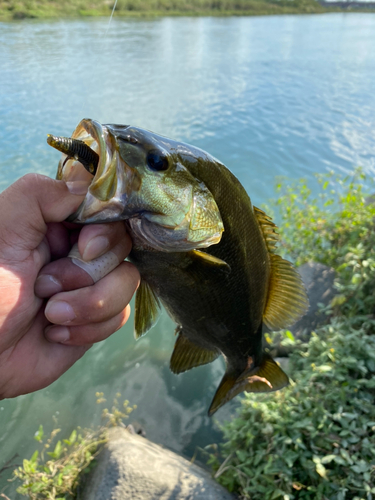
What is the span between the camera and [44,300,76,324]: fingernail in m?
1.25

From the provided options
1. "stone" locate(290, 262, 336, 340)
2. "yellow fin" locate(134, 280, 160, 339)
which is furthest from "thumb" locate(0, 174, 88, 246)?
"stone" locate(290, 262, 336, 340)

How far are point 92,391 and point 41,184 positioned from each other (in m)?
3.39

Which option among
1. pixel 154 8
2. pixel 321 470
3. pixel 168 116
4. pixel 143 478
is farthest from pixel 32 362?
pixel 154 8

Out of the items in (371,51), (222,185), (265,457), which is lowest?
(265,457)

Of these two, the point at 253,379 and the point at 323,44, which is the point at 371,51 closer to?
the point at 323,44

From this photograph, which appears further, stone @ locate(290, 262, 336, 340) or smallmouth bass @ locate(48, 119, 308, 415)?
stone @ locate(290, 262, 336, 340)

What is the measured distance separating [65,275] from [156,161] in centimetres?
55

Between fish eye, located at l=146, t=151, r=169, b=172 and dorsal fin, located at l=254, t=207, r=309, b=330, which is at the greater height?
fish eye, located at l=146, t=151, r=169, b=172

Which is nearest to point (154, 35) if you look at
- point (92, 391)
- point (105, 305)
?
point (92, 391)

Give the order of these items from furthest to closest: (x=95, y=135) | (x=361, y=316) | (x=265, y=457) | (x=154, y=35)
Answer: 1. (x=154, y=35)
2. (x=361, y=316)
3. (x=265, y=457)
4. (x=95, y=135)

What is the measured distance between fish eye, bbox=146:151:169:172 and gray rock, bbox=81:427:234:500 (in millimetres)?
2391

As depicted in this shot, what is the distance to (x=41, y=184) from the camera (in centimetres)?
118

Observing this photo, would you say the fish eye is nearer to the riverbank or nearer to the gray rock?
the gray rock

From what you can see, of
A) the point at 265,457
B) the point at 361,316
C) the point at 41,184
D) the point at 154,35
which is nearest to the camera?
the point at 41,184
